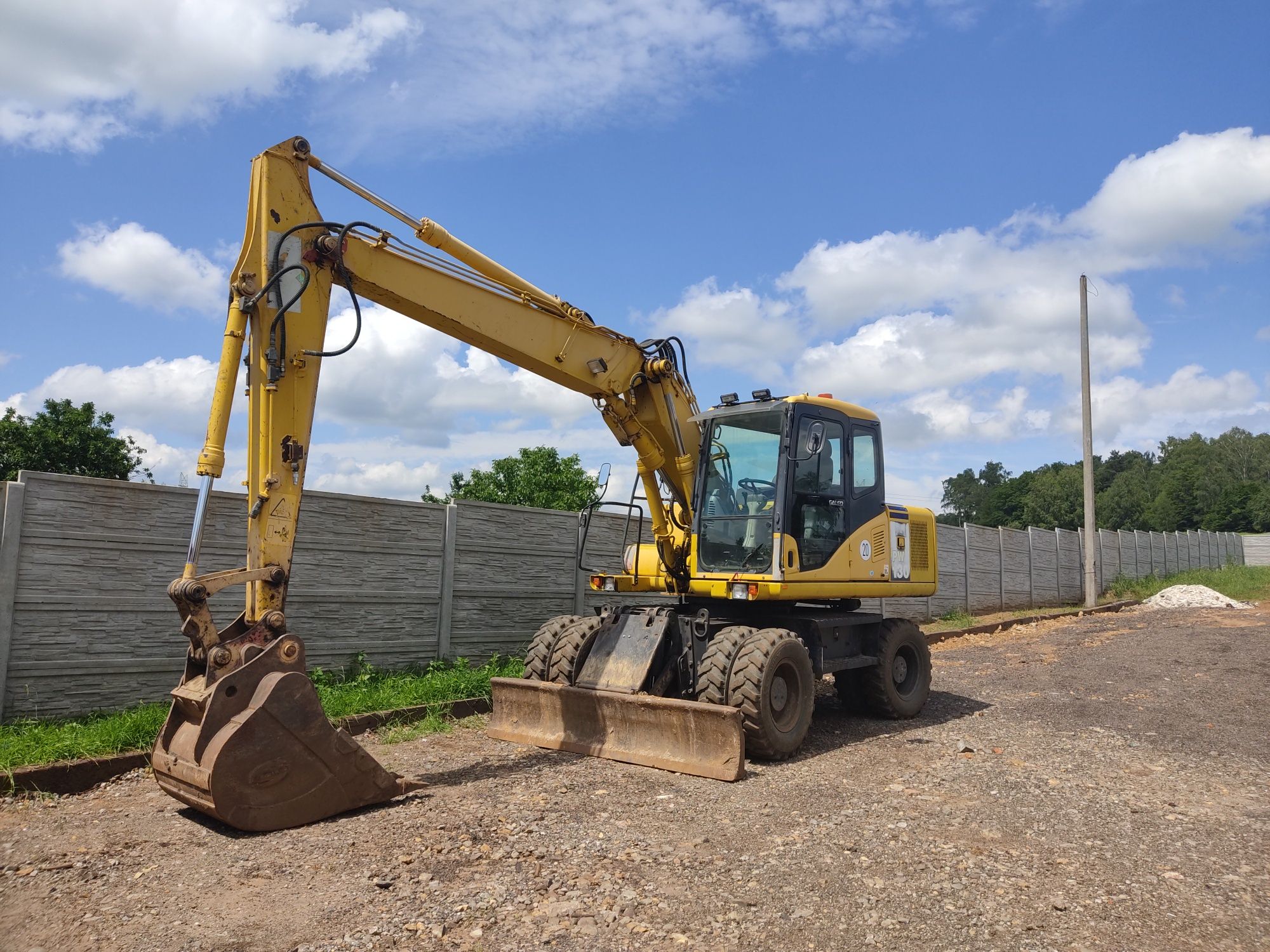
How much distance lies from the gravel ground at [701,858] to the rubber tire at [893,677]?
1.16 m

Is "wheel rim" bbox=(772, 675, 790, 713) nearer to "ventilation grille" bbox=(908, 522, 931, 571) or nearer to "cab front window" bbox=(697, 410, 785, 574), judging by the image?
"cab front window" bbox=(697, 410, 785, 574)

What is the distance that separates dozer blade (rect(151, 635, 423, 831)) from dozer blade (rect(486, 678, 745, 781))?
7.24 ft

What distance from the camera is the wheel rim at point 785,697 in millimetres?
7340

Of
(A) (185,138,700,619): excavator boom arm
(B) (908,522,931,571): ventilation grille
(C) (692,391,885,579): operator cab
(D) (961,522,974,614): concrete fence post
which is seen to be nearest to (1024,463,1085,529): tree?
(D) (961,522,974,614): concrete fence post

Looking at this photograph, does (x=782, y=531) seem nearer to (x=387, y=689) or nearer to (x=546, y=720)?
(x=546, y=720)

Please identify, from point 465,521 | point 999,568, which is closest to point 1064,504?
point 999,568

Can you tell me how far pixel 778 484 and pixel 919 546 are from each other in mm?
2540

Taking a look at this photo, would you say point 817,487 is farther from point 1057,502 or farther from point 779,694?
point 1057,502

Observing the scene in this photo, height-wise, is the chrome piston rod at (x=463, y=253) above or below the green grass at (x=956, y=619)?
above

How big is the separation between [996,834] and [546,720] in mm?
3592

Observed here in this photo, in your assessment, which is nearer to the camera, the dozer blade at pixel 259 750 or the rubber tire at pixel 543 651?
the dozer blade at pixel 259 750

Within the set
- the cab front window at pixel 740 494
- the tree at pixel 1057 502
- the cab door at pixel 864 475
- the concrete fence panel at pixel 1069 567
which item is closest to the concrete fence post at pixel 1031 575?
the concrete fence panel at pixel 1069 567

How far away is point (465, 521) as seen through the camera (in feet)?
33.9

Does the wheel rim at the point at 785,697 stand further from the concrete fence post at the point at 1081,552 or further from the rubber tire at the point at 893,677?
the concrete fence post at the point at 1081,552
